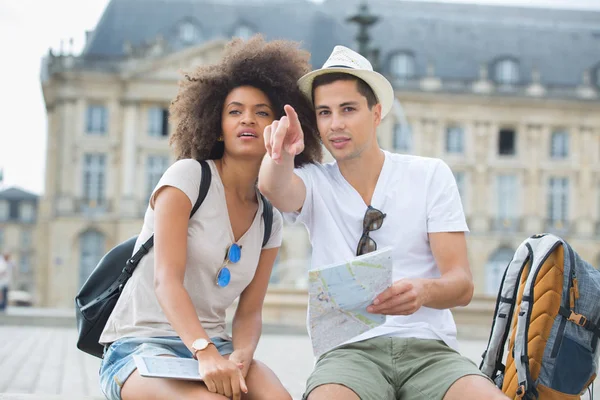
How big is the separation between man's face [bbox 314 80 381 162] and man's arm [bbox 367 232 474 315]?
0.46m

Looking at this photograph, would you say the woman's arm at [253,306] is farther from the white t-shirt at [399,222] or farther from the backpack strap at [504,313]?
the backpack strap at [504,313]

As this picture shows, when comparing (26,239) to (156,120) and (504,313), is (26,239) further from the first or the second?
(504,313)

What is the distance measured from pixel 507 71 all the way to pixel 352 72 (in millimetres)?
43973

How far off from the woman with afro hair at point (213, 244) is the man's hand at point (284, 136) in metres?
0.29

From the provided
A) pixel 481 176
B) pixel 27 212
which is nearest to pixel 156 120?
pixel 481 176

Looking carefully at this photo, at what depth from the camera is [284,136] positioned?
10.8ft

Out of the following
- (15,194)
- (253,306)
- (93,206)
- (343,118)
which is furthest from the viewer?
(15,194)

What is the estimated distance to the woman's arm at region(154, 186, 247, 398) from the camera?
3.18 m

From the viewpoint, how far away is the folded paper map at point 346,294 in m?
3.09

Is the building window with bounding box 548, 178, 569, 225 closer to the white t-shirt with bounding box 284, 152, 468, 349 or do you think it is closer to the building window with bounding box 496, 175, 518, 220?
the building window with bounding box 496, 175, 518, 220

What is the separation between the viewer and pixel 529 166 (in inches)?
1756

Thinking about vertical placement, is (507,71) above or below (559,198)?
above

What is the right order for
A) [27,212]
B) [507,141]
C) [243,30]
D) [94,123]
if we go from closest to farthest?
[94,123], [243,30], [507,141], [27,212]

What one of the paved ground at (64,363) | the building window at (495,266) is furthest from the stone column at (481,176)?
the paved ground at (64,363)
